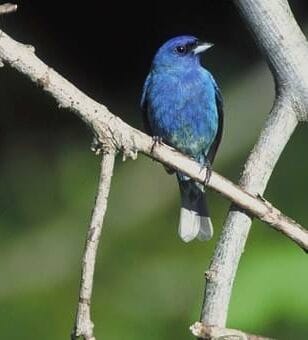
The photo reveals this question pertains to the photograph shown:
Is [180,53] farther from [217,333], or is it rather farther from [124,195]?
[217,333]

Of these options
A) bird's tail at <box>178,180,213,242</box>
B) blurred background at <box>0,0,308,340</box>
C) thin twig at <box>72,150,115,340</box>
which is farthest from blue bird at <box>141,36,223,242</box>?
thin twig at <box>72,150,115,340</box>

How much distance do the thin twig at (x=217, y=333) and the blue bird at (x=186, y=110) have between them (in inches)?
55.1

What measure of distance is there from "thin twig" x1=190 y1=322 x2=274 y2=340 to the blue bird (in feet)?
4.59

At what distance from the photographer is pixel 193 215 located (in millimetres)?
3275

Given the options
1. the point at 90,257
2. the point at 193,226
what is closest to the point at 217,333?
the point at 90,257

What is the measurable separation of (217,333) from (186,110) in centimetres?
166

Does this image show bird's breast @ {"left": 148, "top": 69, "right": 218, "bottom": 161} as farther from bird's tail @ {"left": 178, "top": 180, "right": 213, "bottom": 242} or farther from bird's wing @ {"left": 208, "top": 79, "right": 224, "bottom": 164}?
bird's tail @ {"left": 178, "top": 180, "right": 213, "bottom": 242}

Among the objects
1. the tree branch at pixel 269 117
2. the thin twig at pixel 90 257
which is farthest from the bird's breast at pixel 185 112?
the thin twig at pixel 90 257

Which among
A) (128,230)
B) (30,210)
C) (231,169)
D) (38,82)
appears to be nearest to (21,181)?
(30,210)

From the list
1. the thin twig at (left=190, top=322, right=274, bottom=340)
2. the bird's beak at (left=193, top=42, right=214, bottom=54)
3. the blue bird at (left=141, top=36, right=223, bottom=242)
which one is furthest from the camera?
the bird's beak at (left=193, top=42, right=214, bottom=54)

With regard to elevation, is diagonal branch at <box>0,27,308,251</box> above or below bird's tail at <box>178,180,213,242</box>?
below

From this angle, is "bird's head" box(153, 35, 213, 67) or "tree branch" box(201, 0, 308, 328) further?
"bird's head" box(153, 35, 213, 67)

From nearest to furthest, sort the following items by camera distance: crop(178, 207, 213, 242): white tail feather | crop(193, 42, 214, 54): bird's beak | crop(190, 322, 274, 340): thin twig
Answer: crop(190, 322, 274, 340): thin twig → crop(178, 207, 213, 242): white tail feather → crop(193, 42, 214, 54): bird's beak

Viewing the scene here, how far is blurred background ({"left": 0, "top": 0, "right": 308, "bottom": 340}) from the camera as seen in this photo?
3225 millimetres
